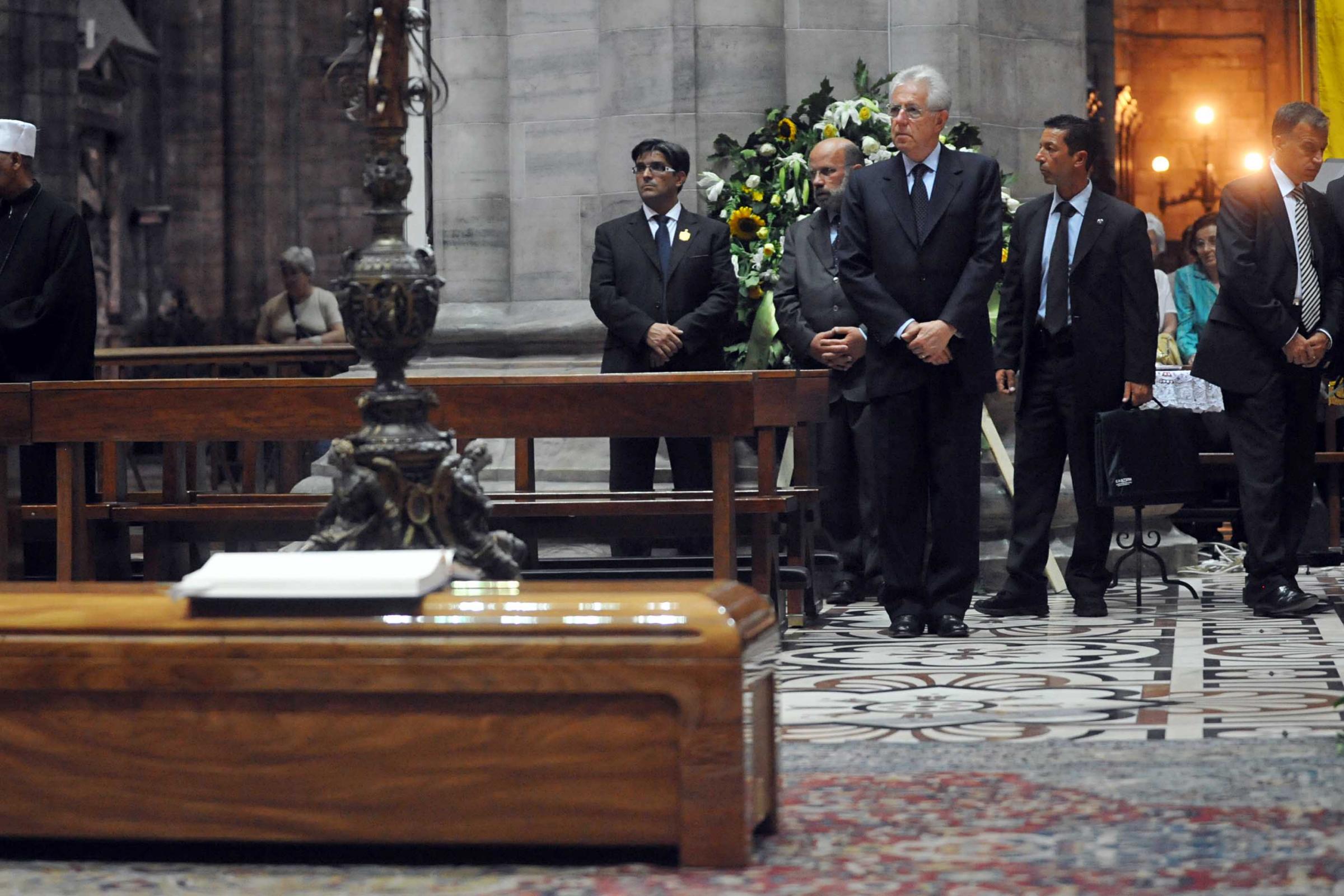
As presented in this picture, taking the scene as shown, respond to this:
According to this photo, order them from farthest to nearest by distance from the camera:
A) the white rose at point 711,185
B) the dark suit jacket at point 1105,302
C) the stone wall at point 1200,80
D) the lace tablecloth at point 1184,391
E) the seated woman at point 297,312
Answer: the stone wall at point 1200,80 < the seated woman at point 297,312 < the lace tablecloth at point 1184,391 < the white rose at point 711,185 < the dark suit jacket at point 1105,302

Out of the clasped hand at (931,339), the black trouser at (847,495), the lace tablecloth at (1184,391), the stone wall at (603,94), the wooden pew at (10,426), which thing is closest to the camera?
the wooden pew at (10,426)

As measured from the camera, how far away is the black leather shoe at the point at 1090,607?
7.83 metres

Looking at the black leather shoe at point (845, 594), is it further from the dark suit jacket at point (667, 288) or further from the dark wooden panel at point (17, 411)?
the dark wooden panel at point (17, 411)

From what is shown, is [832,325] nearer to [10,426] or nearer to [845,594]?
[845,594]

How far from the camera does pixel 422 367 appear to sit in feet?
31.8

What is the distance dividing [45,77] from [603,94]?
41.0 feet

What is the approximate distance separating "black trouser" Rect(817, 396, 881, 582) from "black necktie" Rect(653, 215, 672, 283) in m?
0.88

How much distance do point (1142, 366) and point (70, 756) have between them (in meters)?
5.22

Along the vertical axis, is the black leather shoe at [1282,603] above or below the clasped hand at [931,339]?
below

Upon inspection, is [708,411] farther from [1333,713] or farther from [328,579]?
[328,579]

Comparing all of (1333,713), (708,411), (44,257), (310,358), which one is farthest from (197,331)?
(1333,713)

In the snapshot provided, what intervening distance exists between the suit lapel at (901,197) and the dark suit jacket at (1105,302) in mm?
1136

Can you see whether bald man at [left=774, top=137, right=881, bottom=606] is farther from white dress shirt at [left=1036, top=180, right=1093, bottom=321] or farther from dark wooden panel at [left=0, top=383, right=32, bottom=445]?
dark wooden panel at [left=0, top=383, right=32, bottom=445]

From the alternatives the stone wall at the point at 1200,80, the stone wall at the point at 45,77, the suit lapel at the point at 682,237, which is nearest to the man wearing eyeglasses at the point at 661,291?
the suit lapel at the point at 682,237
